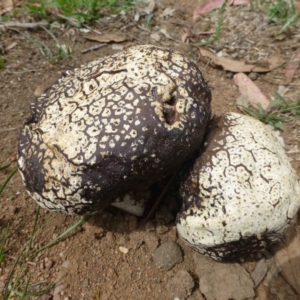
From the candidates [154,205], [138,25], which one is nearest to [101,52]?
[138,25]

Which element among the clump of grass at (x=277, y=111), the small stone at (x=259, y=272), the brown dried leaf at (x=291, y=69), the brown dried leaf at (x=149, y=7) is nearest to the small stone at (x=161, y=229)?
the small stone at (x=259, y=272)

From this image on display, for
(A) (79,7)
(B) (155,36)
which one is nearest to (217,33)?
(B) (155,36)

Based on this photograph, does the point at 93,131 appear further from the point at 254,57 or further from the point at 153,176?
the point at 254,57

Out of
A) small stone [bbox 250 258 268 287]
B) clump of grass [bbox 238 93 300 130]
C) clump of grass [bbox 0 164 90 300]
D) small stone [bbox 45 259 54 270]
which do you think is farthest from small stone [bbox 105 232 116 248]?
clump of grass [bbox 238 93 300 130]

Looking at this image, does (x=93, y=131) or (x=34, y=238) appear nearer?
(x=93, y=131)

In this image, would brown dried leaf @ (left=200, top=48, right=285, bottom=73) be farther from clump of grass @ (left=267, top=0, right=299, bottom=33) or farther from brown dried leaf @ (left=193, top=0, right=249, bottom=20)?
brown dried leaf @ (left=193, top=0, right=249, bottom=20)

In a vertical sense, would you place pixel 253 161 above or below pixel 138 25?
above
